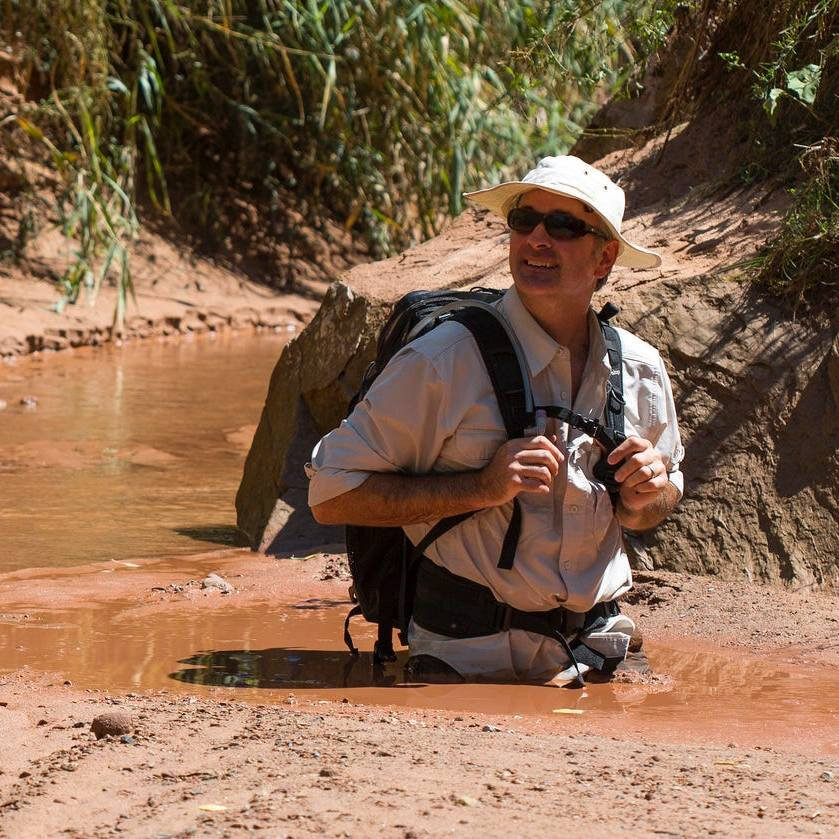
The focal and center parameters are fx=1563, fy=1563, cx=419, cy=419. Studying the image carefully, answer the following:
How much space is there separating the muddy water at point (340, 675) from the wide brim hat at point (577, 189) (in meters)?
1.10

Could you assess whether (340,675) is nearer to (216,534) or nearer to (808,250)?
(808,250)

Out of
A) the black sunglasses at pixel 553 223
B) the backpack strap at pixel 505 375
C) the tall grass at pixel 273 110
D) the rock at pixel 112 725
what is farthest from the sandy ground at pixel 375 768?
the tall grass at pixel 273 110

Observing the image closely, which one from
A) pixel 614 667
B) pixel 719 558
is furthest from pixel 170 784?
pixel 719 558

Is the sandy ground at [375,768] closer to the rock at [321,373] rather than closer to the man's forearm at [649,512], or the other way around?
the man's forearm at [649,512]

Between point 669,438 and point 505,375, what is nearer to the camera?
point 505,375

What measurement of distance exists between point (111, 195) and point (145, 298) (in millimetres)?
908

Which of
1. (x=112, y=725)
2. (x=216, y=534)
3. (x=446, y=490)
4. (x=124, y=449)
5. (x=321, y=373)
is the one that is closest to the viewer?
(x=112, y=725)

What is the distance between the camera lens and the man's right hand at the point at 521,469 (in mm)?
3527

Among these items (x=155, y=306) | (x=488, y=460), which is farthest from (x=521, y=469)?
(x=155, y=306)

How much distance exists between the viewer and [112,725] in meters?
3.09

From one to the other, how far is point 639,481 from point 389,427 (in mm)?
602

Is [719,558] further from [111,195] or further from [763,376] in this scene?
[111,195]

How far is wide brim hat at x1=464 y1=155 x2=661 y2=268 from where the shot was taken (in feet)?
12.1

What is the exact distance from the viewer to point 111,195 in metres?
12.8
